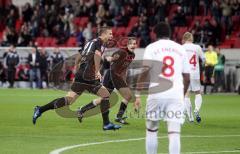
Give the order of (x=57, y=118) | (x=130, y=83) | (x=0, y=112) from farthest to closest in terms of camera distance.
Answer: (x=130, y=83) < (x=0, y=112) < (x=57, y=118)

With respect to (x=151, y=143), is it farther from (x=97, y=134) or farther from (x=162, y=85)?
(x=97, y=134)

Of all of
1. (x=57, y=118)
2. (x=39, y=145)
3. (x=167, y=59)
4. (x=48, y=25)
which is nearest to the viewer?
(x=167, y=59)

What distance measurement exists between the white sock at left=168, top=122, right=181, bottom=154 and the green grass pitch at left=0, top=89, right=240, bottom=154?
2529 millimetres

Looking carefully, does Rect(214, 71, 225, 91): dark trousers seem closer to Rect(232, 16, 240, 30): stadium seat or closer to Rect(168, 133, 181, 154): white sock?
Rect(232, 16, 240, 30): stadium seat

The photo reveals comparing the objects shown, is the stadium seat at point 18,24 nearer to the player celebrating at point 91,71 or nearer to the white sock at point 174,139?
the player celebrating at point 91,71

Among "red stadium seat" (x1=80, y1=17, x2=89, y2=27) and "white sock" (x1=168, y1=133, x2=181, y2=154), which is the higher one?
"red stadium seat" (x1=80, y1=17, x2=89, y2=27)

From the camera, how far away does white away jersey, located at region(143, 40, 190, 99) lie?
34.1ft

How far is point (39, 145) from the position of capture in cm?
1345

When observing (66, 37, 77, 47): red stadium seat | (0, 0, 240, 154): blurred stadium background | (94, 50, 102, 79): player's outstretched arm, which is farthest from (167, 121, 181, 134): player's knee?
(66, 37, 77, 47): red stadium seat

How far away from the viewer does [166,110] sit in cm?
1044

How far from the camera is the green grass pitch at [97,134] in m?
13.1

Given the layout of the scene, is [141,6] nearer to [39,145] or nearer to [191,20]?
[191,20]

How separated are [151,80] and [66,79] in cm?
2370

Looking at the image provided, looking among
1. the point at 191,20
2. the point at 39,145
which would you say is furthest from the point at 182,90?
the point at 191,20
